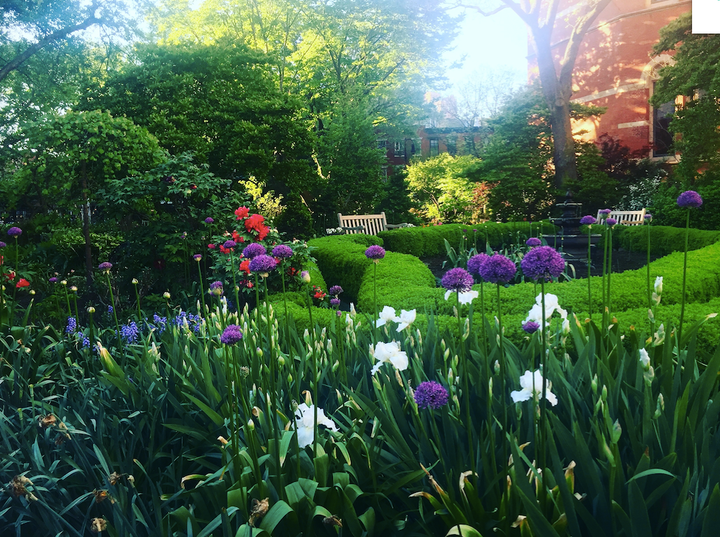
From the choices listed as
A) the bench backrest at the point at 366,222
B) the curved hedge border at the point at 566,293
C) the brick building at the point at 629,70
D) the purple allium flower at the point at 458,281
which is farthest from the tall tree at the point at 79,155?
the brick building at the point at 629,70

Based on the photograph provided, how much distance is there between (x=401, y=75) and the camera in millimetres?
25016

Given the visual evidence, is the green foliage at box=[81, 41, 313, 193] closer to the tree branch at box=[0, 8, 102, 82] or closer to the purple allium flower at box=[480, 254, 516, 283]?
the tree branch at box=[0, 8, 102, 82]

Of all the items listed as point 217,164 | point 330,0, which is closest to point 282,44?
point 330,0

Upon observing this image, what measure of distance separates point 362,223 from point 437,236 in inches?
109

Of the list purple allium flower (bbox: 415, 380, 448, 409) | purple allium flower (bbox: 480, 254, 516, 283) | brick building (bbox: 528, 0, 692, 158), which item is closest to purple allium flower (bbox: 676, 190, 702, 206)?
purple allium flower (bbox: 480, 254, 516, 283)

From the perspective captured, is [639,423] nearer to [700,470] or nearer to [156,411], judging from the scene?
[700,470]

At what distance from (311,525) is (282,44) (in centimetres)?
2282

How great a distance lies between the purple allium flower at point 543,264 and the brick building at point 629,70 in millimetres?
19401

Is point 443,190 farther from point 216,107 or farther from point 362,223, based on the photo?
point 216,107

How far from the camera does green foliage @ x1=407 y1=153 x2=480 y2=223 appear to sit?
20406 mm

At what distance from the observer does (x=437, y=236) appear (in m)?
11.7

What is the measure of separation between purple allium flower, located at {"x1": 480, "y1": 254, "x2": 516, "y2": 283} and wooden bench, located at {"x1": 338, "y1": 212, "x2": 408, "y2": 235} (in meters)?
11.6

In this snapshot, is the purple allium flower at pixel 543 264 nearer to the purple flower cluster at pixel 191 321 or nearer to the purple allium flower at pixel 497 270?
the purple allium flower at pixel 497 270

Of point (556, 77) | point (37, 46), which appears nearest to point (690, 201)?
point (37, 46)
